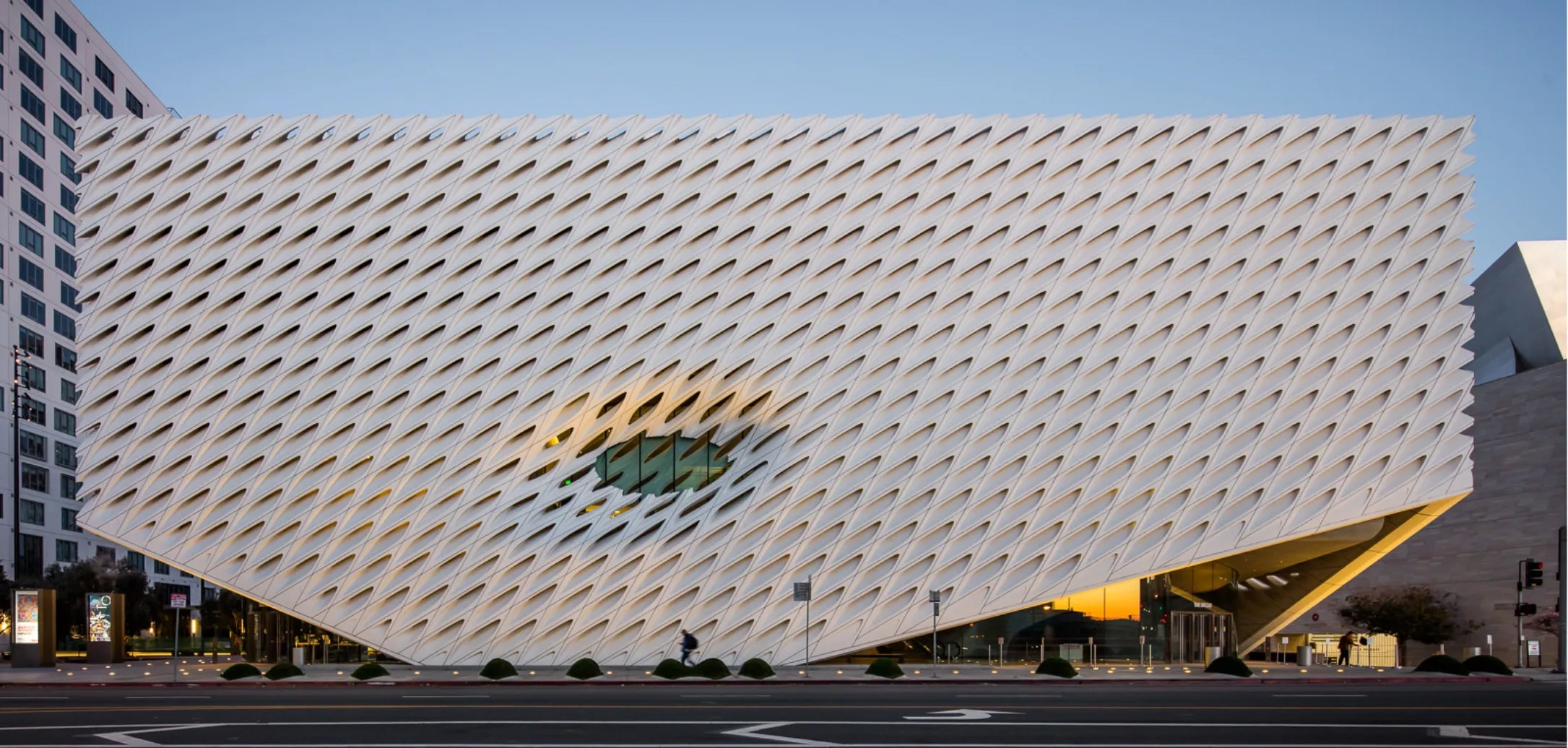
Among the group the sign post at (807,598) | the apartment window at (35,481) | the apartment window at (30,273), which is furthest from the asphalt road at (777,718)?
the apartment window at (30,273)

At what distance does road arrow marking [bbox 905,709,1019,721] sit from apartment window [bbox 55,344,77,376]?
272ft

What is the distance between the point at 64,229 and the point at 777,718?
282ft

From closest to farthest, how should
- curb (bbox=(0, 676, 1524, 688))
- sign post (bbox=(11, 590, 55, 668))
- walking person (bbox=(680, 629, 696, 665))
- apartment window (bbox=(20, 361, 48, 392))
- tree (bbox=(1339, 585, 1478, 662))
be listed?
curb (bbox=(0, 676, 1524, 688)), walking person (bbox=(680, 629, 696, 665)), sign post (bbox=(11, 590, 55, 668)), tree (bbox=(1339, 585, 1478, 662)), apartment window (bbox=(20, 361, 48, 392))

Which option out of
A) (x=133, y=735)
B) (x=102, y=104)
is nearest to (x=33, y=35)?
(x=102, y=104)

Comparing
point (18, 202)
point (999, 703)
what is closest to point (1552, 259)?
point (999, 703)

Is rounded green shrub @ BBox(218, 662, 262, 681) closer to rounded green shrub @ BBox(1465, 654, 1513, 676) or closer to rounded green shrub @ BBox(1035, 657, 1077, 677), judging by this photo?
rounded green shrub @ BBox(1035, 657, 1077, 677)

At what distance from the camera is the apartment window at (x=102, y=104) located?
304 ft

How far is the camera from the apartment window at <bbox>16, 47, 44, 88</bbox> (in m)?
81.2

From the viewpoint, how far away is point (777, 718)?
20.6 meters

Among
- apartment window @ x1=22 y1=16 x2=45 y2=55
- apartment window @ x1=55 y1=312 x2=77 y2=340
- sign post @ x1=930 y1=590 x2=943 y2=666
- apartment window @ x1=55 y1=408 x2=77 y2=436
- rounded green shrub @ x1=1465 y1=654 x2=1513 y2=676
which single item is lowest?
rounded green shrub @ x1=1465 y1=654 x2=1513 y2=676

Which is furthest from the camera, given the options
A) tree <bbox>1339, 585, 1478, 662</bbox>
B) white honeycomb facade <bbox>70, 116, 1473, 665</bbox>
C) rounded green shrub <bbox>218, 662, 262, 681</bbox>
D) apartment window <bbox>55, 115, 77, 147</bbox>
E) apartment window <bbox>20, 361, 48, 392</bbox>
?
apartment window <bbox>55, 115, 77, 147</bbox>

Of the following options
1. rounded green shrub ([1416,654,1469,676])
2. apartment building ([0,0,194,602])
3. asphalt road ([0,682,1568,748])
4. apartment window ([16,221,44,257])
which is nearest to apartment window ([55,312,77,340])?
apartment building ([0,0,194,602])

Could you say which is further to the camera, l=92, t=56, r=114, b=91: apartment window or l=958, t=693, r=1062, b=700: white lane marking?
l=92, t=56, r=114, b=91: apartment window

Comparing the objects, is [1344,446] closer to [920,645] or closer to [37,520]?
[920,645]
